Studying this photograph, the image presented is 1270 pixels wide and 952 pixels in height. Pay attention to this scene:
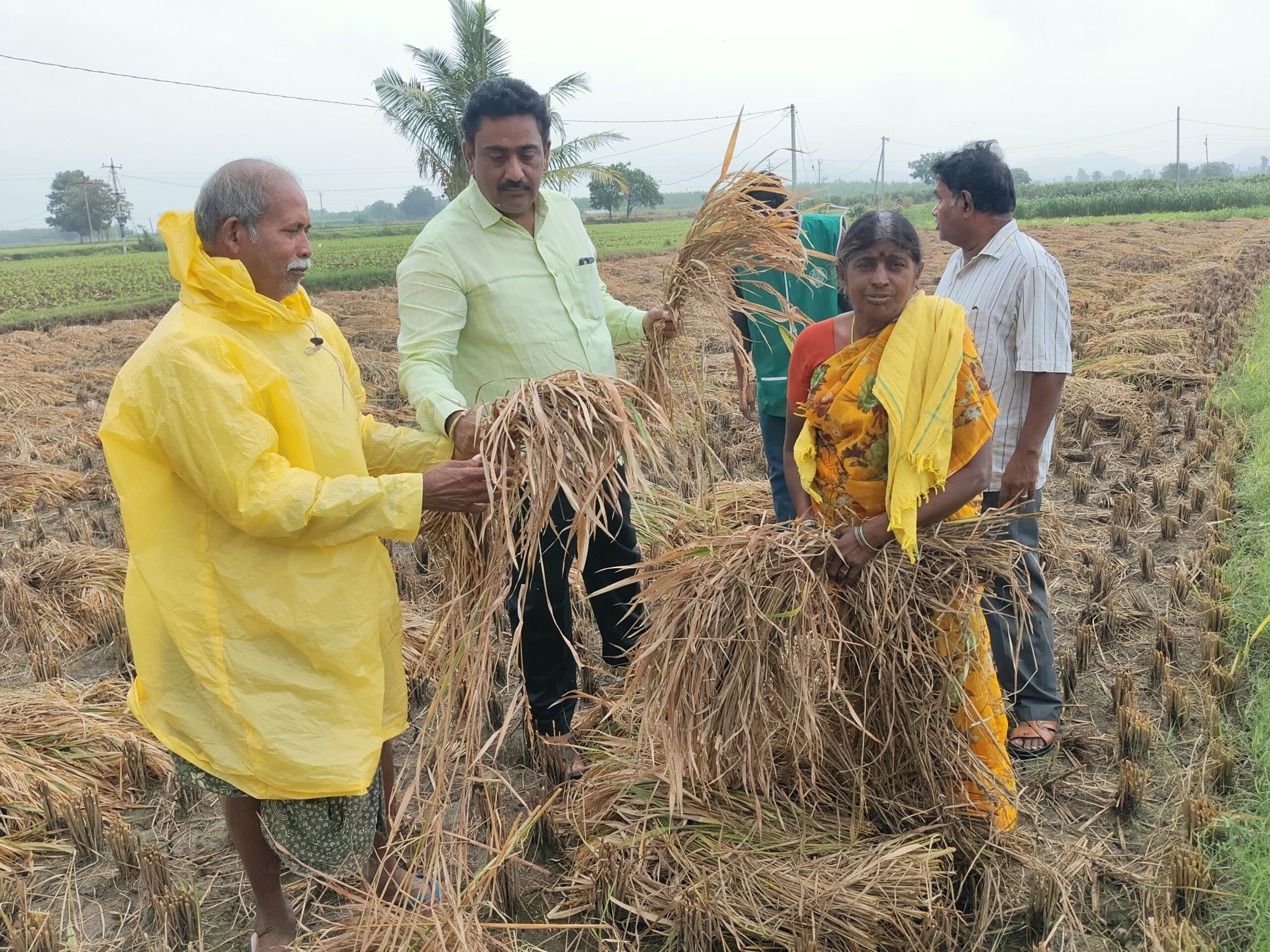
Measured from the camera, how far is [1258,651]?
10.3 feet

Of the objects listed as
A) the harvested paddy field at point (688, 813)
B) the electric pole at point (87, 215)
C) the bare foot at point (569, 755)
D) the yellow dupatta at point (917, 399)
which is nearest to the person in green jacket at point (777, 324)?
the harvested paddy field at point (688, 813)

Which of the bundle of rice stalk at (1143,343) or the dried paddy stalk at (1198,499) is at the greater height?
the bundle of rice stalk at (1143,343)

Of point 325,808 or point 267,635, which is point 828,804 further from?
point 267,635

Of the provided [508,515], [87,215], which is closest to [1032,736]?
[508,515]

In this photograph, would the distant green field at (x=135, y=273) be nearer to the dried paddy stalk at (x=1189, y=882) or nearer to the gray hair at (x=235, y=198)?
the gray hair at (x=235, y=198)

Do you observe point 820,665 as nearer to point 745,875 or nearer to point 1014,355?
point 745,875

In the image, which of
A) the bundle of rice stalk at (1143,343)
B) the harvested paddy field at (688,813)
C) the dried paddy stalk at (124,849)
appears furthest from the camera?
the bundle of rice stalk at (1143,343)

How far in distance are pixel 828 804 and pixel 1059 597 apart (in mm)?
2087

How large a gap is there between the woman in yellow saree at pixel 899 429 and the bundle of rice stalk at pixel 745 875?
0.30m

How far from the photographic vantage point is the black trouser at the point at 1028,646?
103 inches

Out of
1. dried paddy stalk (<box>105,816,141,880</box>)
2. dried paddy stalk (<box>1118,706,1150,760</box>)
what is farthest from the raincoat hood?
dried paddy stalk (<box>1118,706,1150,760</box>)

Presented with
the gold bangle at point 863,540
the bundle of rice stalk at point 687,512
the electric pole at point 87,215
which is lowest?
the bundle of rice stalk at point 687,512

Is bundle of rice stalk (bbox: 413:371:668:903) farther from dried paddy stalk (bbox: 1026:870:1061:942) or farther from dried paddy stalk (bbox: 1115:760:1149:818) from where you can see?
dried paddy stalk (bbox: 1115:760:1149:818)

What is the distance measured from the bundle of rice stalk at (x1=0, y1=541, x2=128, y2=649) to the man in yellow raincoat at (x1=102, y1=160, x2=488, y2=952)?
246cm
